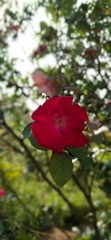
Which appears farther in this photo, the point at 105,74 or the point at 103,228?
the point at 103,228

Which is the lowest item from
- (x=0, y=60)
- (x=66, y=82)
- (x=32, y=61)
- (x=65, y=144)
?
(x=65, y=144)

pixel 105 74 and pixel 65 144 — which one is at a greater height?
pixel 105 74

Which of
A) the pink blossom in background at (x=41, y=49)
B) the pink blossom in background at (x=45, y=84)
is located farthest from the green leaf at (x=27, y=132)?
the pink blossom in background at (x=41, y=49)

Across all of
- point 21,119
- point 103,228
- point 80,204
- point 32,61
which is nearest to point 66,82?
point 32,61

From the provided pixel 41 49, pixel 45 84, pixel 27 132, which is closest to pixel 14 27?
pixel 41 49

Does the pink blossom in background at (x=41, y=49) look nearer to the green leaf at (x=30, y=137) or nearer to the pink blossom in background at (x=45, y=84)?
the pink blossom in background at (x=45, y=84)

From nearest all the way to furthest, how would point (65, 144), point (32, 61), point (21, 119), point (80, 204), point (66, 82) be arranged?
1. point (65, 144)
2. point (66, 82)
3. point (32, 61)
4. point (21, 119)
5. point (80, 204)

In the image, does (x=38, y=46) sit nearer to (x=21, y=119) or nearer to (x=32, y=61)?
(x=32, y=61)

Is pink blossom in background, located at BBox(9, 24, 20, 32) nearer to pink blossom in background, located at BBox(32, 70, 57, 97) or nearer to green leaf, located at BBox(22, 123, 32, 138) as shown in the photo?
pink blossom in background, located at BBox(32, 70, 57, 97)
